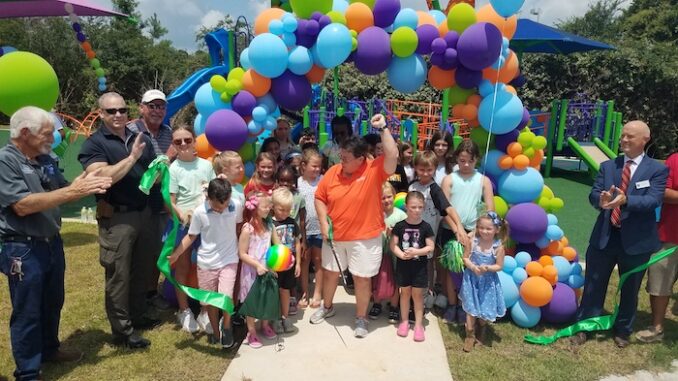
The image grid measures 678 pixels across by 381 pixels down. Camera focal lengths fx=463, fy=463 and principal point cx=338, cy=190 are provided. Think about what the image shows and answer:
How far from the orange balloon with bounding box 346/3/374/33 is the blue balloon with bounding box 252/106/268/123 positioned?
1.20m

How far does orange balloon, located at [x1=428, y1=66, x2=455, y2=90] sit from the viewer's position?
457 centimetres

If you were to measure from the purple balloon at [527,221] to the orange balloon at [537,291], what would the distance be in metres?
0.39

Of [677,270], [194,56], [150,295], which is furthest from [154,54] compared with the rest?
[677,270]

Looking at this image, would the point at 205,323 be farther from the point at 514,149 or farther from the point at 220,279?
the point at 514,149

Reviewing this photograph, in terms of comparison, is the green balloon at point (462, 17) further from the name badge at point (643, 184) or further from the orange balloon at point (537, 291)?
the orange balloon at point (537, 291)

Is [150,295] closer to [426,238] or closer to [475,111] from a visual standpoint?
[426,238]

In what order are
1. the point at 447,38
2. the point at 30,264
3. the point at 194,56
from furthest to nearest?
1. the point at 194,56
2. the point at 447,38
3. the point at 30,264

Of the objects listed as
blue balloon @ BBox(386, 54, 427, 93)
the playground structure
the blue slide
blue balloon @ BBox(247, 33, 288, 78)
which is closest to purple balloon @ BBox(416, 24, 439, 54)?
blue balloon @ BBox(386, 54, 427, 93)

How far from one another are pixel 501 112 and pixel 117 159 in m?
3.30

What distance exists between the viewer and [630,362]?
12.3 feet

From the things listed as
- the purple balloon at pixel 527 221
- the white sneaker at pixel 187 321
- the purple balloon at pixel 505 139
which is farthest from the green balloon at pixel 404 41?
the white sneaker at pixel 187 321

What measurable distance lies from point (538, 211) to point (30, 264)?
13.3 feet

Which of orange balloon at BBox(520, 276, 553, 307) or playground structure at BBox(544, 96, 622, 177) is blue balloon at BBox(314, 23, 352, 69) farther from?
playground structure at BBox(544, 96, 622, 177)

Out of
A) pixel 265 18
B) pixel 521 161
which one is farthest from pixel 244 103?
pixel 521 161
